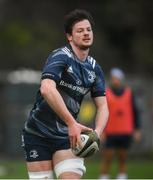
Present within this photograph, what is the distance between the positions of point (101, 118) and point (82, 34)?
84cm

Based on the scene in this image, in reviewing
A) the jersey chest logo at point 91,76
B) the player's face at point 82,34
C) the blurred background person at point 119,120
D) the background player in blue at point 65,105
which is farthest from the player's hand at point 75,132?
the blurred background person at point 119,120

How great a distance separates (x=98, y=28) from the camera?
1491 inches

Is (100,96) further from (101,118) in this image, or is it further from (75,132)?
(75,132)

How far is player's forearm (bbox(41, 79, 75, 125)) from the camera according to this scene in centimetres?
792

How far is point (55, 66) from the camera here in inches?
323

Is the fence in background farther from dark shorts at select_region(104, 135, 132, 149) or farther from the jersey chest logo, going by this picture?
the jersey chest logo

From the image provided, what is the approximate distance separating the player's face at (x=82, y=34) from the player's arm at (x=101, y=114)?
0.64 meters

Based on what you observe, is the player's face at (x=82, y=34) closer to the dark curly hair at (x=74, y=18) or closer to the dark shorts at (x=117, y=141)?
the dark curly hair at (x=74, y=18)

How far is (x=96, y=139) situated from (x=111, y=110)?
7.89m

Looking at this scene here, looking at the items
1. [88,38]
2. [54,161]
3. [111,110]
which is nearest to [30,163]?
[54,161]

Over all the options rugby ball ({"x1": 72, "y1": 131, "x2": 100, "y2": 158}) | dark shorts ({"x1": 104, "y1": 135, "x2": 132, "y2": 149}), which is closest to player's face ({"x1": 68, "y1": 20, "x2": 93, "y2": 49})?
rugby ball ({"x1": 72, "y1": 131, "x2": 100, "y2": 158})

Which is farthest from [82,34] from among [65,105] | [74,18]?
[65,105]

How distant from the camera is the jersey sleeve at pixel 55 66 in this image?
8.16 m

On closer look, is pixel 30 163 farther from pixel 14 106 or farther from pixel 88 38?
pixel 14 106
